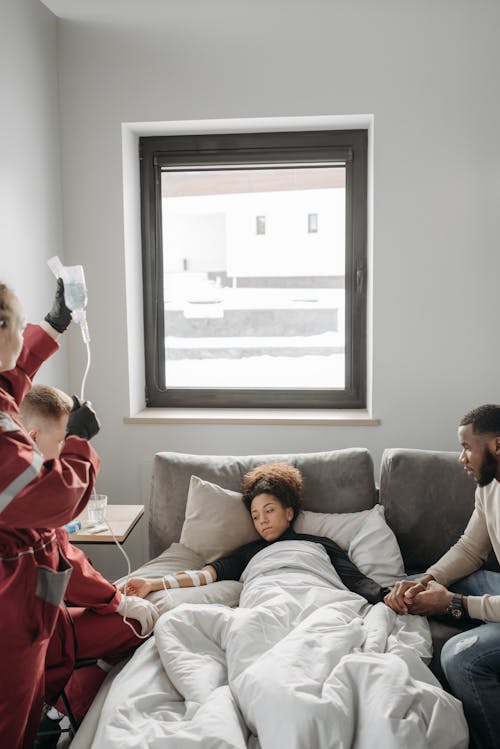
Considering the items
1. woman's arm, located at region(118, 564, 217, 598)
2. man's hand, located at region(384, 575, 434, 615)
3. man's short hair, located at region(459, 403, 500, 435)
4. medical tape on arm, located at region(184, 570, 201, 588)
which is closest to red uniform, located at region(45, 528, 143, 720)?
woman's arm, located at region(118, 564, 217, 598)

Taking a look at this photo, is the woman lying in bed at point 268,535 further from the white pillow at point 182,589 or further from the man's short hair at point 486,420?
the man's short hair at point 486,420

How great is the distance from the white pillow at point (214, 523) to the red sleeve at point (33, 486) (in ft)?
3.55

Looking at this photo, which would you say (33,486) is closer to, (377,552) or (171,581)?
(171,581)

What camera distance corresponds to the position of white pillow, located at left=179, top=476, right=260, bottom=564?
8.38 feet

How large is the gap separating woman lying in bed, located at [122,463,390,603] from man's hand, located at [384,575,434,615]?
0.11 metres

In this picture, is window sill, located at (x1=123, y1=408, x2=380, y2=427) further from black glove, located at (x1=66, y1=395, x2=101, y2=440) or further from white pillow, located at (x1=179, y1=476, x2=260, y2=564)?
black glove, located at (x1=66, y1=395, x2=101, y2=440)

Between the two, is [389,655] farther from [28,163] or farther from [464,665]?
[28,163]

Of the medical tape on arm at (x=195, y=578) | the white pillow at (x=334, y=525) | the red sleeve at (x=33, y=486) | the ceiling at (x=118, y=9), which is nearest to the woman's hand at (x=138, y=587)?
the medical tape on arm at (x=195, y=578)

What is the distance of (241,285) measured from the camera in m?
3.51

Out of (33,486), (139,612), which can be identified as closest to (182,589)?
(139,612)

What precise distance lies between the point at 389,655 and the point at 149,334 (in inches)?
85.9

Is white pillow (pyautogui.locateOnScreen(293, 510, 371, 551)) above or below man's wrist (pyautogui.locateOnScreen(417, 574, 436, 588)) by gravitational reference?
above

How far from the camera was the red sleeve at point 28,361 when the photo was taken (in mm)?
1837

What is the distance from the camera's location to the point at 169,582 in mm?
2332
